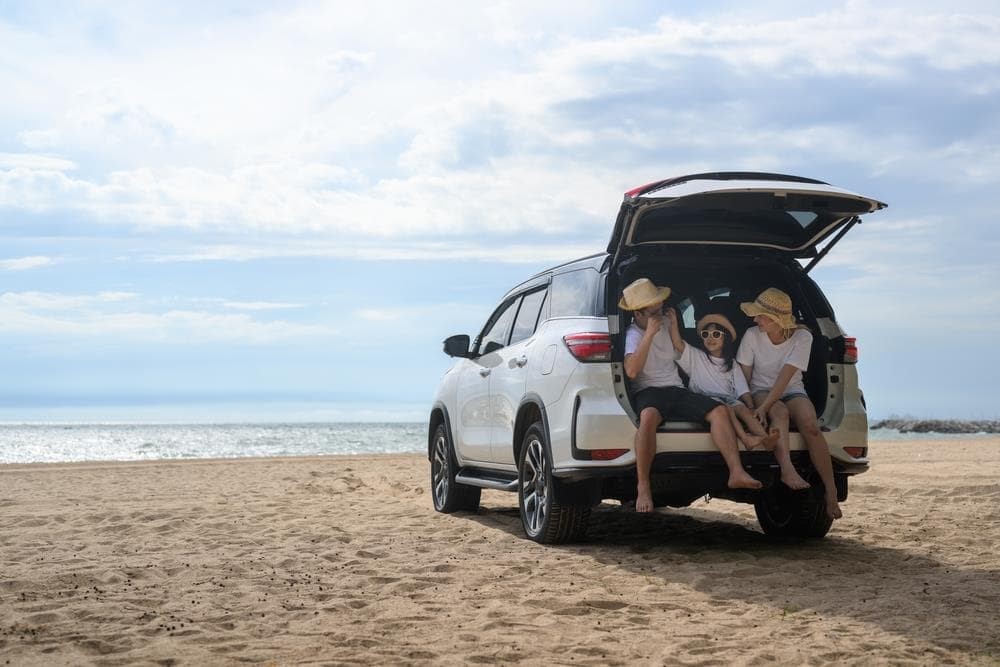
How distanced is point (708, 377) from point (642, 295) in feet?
2.68

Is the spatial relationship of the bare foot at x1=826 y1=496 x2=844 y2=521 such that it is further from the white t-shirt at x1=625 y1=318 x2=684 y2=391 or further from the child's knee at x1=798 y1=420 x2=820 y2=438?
the white t-shirt at x1=625 y1=318 x2=684 y2=391

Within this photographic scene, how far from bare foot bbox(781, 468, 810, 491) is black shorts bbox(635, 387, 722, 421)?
2.09ft

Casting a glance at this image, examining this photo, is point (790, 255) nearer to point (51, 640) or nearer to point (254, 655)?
point (254, 655)

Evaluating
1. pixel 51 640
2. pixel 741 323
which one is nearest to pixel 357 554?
pixel 51 640

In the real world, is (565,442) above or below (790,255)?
below

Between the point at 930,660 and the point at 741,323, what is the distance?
3615 millimetres

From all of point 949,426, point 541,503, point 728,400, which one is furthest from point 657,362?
point 949,426

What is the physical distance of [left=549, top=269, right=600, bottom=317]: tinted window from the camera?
24.2ft

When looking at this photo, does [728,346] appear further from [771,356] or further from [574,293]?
[574,293]

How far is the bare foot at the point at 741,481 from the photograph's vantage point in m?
6.93

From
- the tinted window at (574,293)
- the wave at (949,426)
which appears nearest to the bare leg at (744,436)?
the tinted window at (574,293)

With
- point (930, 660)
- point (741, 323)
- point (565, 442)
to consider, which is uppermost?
point (741, 323)

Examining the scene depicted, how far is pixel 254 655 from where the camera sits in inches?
189

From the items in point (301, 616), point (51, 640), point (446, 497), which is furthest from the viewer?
point (446, 497)
